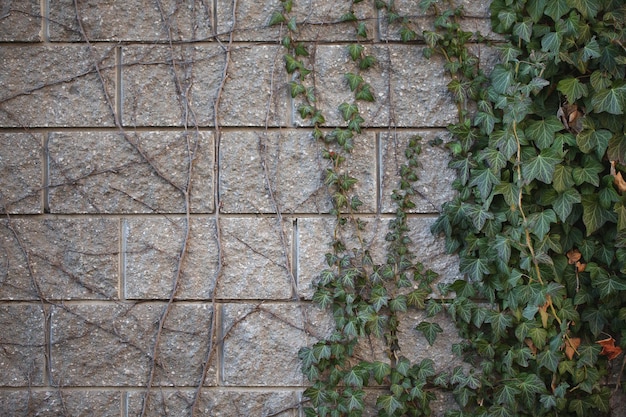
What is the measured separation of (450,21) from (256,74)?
719mm

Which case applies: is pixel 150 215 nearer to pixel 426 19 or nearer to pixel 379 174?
pixel 379 174

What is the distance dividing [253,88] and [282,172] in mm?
317

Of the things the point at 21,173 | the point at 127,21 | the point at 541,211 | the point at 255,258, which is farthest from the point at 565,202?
the point at 21,173

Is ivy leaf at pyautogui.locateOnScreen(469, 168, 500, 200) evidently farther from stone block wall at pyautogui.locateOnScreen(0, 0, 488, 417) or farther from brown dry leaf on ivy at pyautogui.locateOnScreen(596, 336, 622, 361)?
brown dry leaf on ivy at pyautogui.locateOnScreen(596, 336, 622, 361)

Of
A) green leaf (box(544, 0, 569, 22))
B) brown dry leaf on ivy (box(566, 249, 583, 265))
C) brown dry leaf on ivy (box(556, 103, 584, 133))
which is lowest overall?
brown dry leaf on ivy (box(566, 249, 583, 265))

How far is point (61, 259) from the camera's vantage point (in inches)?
95.9

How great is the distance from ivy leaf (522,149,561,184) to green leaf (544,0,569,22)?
46 centimetres

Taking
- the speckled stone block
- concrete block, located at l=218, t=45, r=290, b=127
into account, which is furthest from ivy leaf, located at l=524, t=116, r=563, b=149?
concrete block, located at l=218, t=45, r=290, b=127

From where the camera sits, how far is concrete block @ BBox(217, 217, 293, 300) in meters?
2.44

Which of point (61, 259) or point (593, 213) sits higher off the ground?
point (593, 213)

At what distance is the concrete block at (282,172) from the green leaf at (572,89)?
67 centimetres

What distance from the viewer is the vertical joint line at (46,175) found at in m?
2.44

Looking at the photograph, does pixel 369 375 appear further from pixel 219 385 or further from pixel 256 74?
pixel 256 74

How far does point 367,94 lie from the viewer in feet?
7.94
